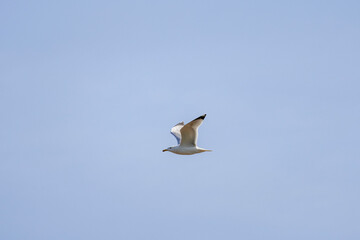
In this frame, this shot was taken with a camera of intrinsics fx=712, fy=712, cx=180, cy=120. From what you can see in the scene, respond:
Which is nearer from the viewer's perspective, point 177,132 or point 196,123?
point 196,123

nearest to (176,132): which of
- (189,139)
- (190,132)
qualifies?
(189,139)

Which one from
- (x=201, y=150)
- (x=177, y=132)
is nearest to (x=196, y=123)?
(x=201, y=150)

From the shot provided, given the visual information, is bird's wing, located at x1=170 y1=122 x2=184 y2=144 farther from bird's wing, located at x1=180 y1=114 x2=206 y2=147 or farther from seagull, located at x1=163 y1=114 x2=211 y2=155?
bird's wing, located at x1=180 y1=114 x2=206 y2=147

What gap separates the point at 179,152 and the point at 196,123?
1.79 m

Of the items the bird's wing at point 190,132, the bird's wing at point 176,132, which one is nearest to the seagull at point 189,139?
the bird's wing at point 190,132

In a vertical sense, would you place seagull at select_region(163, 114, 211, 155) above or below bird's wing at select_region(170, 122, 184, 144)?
below

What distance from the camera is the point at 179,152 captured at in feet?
89.6

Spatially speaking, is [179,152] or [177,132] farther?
[177,132]

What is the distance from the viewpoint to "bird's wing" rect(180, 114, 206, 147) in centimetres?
2595

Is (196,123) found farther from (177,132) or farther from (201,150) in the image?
(177,132)

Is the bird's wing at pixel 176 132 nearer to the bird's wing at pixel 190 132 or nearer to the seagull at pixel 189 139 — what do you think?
the seagull at pixel 189 139

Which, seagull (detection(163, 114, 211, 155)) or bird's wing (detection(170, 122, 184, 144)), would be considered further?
bird's wing (detection(170, 122, 184, 144))

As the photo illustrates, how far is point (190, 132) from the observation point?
26.4 meters

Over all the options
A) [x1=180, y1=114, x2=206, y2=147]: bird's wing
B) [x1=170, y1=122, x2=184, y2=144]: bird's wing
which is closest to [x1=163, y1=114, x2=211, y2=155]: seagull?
[x1=180, y1=114, x2=206, y2=147]: bird's wing
